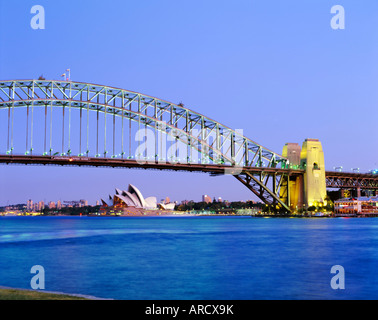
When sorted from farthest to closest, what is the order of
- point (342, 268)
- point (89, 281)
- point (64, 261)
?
point (64, 261) → point (342, 268) → point (89, 281)

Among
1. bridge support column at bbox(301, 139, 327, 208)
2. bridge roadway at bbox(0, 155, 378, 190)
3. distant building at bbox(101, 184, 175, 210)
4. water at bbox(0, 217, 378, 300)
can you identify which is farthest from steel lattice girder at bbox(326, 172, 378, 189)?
water at bbox(0, 217, 378, 300)

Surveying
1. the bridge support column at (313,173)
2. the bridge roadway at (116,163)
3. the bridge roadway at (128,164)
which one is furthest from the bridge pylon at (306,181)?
the bridge roadway at (116,163)

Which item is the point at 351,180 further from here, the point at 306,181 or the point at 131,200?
the point at 131,200

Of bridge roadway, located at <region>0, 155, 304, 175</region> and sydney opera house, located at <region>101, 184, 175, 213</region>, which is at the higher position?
bridge roadway, located at <region>0, 155, 304, 175</region>

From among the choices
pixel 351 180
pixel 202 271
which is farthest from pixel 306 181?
pixel 202 271

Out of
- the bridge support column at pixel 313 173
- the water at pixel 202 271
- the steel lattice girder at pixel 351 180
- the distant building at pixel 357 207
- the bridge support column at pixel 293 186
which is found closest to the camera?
the water at pixel 202 271

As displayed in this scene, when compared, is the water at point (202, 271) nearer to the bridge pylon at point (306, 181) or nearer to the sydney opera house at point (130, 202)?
the bridge pylon at point (306, 181)

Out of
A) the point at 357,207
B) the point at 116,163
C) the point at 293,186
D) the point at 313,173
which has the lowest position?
the point at 357,207

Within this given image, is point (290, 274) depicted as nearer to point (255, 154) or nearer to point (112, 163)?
point (112, 163)

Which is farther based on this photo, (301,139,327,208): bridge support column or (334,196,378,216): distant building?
(334,196,378,216): distant building

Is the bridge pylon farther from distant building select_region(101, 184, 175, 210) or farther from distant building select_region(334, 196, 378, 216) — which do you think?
distant building select_region(101, 184, 175, 210)
